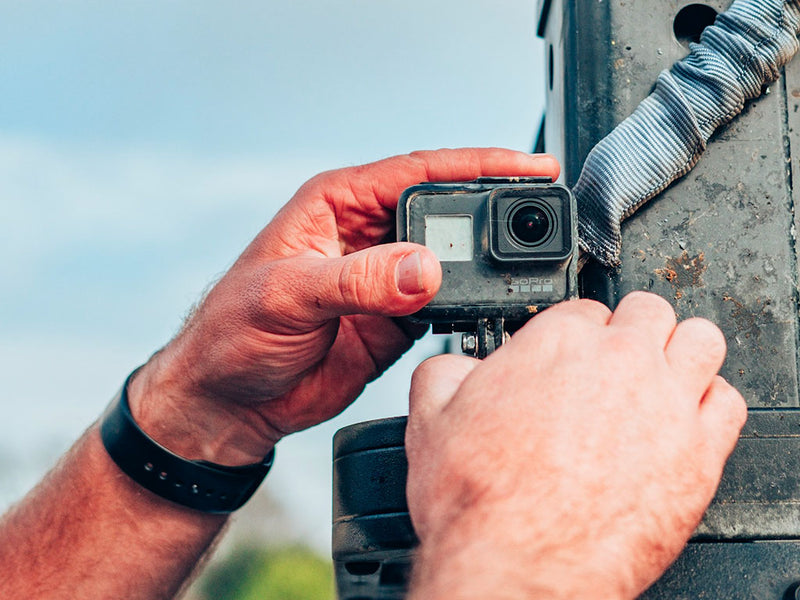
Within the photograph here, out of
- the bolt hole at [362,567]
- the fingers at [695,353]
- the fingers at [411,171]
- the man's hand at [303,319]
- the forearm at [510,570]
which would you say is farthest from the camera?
the fingers at [411,171]

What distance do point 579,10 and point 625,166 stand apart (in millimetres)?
215

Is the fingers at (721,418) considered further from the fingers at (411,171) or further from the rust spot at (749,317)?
the fingers at (411,171)

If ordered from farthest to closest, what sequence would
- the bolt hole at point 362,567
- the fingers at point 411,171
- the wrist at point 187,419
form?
the wrist at point 187,419 → the fingers at point 411,171 → the bolt hole at point 362,567

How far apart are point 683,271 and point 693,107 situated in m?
0.18

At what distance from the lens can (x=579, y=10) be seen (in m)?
0.94

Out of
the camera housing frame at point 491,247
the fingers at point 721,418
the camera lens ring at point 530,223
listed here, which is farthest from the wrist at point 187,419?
the fingers at point 721,418

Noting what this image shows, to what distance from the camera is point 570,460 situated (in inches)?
23.2

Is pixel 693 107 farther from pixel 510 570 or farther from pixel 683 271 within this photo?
pixel 510 570

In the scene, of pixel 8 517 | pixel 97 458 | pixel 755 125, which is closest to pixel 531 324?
pixel 755 125

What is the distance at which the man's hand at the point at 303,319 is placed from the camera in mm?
950

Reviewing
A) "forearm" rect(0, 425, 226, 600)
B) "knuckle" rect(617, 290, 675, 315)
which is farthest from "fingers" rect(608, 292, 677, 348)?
"forearm" rect(0, 425, 226, 600)

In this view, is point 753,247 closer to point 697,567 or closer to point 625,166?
point 625,166

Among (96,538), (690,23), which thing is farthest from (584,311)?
(96,538)

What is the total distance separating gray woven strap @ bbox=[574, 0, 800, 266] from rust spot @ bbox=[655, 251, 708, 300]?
0.06m
